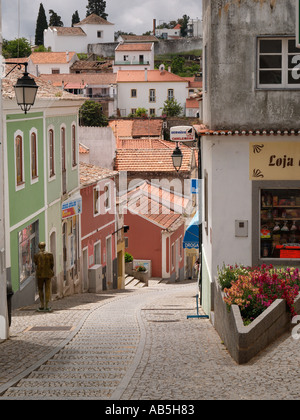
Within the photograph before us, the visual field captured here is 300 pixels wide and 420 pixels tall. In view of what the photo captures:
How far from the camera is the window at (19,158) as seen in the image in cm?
1938

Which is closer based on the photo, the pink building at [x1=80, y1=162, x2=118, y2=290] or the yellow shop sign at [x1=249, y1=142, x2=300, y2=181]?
the yellow shop sign at [x1=249, y1=142, x2=300, y2=181]

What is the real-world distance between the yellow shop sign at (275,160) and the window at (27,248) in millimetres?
7158

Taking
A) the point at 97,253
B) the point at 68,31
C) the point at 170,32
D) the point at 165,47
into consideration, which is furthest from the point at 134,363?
the point at 170,32

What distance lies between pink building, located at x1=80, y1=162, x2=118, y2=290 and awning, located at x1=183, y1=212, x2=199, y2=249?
6.73 meters

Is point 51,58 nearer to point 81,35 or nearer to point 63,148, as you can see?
point 81,35

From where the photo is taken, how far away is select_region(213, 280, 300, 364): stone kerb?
10.1 meters

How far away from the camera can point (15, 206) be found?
750 inches

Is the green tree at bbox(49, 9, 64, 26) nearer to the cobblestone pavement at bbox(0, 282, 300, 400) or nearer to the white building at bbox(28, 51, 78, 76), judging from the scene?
the white building at bbox(28, 51, 78, 76)

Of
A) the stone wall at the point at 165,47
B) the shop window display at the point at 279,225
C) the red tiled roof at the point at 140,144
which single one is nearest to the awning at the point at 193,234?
the shop window display at the point at 279,225

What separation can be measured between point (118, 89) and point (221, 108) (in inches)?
3880

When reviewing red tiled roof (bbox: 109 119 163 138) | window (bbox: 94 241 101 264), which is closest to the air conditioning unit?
window (bbox: 94 241 101 264)

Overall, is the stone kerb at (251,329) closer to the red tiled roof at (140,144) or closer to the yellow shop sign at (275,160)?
the yellow shop sign at (275,160)

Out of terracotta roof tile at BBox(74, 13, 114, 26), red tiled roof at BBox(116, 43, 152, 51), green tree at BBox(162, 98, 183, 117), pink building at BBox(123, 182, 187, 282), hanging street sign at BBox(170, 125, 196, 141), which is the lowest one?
pink building at BBox(123, 182, 187, 282)

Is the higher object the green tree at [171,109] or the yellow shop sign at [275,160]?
the green tree at [171,109]
